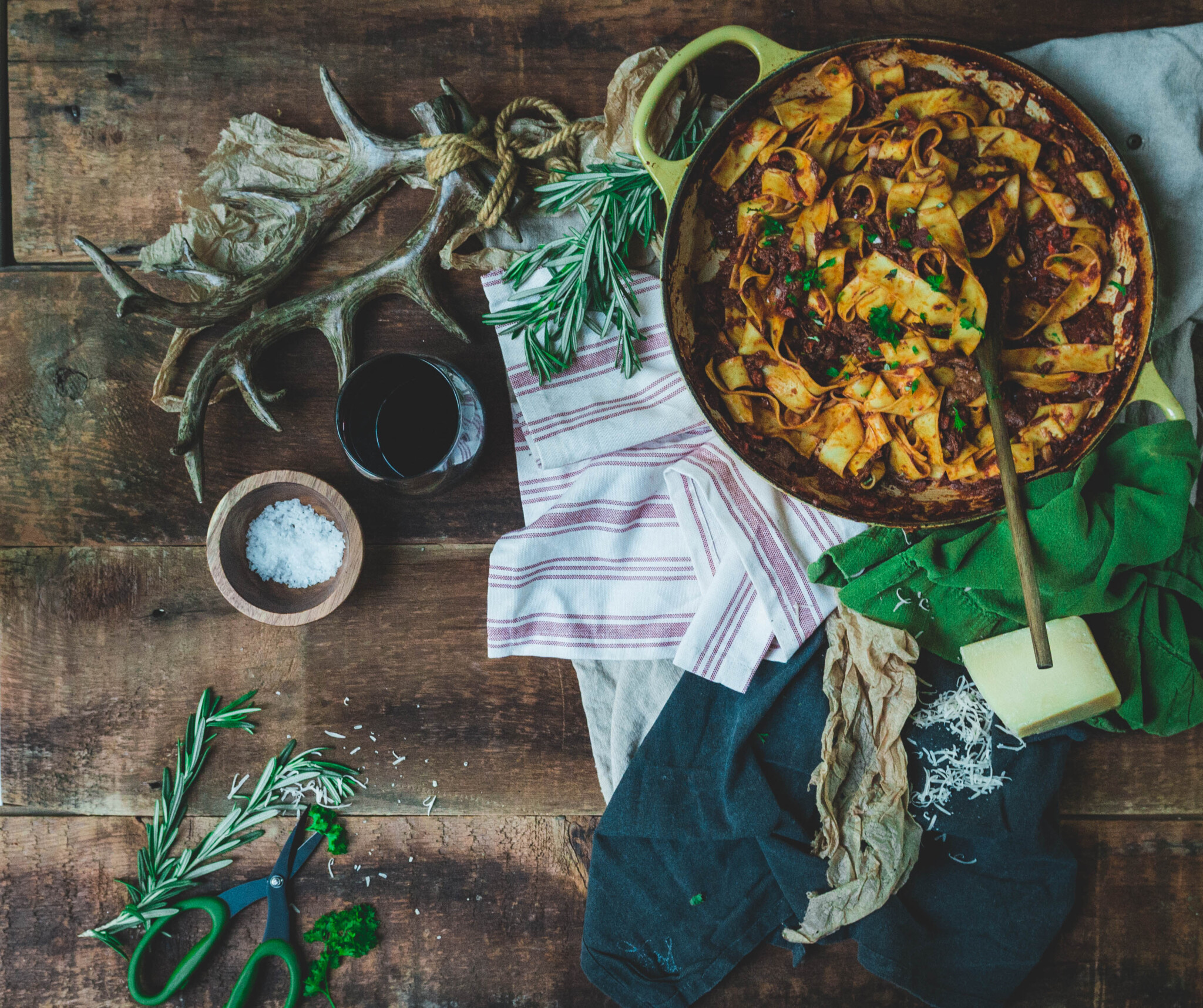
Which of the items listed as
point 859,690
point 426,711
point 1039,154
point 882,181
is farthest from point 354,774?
point 1039,154

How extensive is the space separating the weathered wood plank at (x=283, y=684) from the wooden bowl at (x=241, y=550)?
13 cm

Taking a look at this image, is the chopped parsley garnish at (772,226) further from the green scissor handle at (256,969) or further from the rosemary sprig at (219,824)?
the green scissor handle at (256,969)

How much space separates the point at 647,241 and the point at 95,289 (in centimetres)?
123

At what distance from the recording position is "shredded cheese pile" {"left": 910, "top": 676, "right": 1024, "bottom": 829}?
1758 millimetres

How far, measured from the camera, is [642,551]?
1859 millimetres

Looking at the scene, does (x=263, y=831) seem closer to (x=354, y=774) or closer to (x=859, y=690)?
(x=354, y=774)

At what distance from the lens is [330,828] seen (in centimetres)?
192

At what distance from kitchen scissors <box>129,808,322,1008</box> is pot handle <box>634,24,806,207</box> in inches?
60.8

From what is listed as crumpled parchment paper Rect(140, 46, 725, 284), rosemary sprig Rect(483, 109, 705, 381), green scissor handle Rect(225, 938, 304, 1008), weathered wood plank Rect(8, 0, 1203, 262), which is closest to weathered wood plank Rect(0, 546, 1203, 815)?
green scissor handle Rect(225, 938, 304, 1008)

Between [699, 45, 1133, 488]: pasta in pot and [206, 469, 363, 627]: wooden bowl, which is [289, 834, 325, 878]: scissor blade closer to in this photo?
[206, 469, 363, 627]: wooden bowl

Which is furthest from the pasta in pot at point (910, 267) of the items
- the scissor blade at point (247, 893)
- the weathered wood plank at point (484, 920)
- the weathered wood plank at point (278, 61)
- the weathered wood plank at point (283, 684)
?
the scissor blade at point (247, 893)

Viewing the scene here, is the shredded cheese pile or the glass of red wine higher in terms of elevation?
the glass of red wine

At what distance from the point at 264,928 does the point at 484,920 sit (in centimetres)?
49

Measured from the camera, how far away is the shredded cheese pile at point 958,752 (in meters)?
1.76
